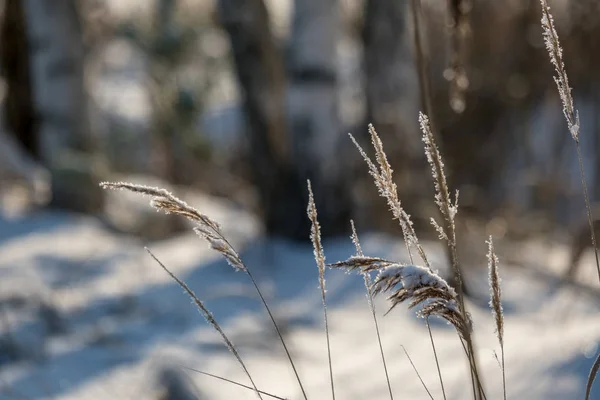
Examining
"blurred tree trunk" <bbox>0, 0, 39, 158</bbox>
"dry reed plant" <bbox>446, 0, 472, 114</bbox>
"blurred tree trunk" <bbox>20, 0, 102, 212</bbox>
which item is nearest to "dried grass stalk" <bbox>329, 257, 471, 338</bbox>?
"dry reed plant" <bbox>446, 0, 472, 114</bbox>

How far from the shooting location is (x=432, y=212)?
5180 millimetres

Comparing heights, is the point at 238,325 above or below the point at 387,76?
below

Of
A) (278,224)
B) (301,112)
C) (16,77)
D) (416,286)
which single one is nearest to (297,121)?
(301,112)

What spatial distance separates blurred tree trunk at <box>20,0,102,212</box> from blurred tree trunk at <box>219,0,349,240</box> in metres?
1.59

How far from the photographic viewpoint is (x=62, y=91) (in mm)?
6039

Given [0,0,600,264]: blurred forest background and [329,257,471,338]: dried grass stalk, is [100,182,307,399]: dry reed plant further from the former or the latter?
[0,0,600,264]: blurred forest background

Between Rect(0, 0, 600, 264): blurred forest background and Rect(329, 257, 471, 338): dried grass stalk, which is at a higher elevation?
Rect(0, 0, 600, 264): blurred forest background

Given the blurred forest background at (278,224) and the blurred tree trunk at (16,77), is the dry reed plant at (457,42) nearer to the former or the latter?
the blurred forest background at (278,224)

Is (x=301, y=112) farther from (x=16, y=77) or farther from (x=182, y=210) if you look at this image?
(x=16, y=77)

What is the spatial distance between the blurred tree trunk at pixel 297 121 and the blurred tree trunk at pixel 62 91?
1592mm

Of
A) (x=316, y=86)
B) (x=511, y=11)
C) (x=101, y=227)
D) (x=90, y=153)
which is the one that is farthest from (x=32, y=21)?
(x=511, y=11)

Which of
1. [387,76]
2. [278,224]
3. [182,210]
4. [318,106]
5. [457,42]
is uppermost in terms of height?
[387,76]

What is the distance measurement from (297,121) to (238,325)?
86.8 inches

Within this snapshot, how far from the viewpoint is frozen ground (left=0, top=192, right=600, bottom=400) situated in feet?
6.16
